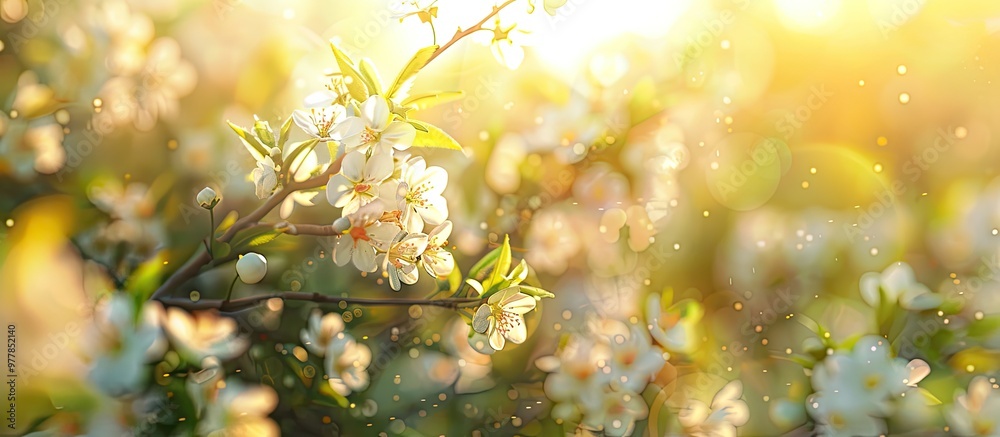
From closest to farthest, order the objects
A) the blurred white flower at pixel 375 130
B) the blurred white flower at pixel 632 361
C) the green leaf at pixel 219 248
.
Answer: the blurred white flower at pixel 375 130, the green leaf at pixel 219 248, the blurred white flower at pixel 632 361

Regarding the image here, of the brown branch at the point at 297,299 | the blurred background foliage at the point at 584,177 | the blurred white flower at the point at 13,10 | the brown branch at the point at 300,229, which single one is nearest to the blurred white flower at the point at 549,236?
the blurred background foliage at the point at 584,177

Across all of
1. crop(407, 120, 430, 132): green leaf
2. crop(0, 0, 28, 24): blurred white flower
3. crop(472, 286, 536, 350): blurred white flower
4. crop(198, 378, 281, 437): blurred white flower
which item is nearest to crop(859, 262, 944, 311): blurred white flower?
crop(472, 286, 536, 350): blurred white flower

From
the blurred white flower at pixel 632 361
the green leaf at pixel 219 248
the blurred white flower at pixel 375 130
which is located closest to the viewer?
the blurred white flower at pixel 375 130

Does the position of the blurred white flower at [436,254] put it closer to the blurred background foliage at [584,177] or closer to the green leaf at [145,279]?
the blurred background foliage at [584,177]

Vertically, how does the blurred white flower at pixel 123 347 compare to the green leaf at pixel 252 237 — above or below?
below

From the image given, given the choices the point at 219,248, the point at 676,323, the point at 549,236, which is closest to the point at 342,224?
the point at 219,248

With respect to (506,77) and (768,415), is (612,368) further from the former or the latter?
(506,77)
